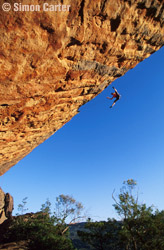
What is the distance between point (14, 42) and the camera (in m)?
5.47

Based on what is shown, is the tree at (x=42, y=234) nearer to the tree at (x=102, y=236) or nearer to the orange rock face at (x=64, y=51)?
the tree at (x=102, y=236)

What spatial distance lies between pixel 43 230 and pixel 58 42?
24.6 m

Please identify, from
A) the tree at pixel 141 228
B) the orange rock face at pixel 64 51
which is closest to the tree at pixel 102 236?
the tree at pixel 141 228

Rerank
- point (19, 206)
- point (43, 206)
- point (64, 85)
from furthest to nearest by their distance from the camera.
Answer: point (19, 206) < point (43, 206) < point (64, 85)

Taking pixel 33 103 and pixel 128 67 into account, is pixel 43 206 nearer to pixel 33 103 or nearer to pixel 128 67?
pixel 33 103

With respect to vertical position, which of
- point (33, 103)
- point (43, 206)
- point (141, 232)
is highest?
point (33, 103)

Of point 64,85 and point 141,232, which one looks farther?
point 141,232

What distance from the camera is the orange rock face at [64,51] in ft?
18.2

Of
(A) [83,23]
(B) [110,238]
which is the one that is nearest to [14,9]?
(A) [83,23]

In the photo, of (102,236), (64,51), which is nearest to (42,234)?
(102,236)

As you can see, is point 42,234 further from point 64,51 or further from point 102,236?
point 64,51

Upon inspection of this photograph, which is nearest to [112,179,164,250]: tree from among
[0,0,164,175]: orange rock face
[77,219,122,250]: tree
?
[77,219,122,250]: tree

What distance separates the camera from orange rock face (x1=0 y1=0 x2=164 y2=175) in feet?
18.2

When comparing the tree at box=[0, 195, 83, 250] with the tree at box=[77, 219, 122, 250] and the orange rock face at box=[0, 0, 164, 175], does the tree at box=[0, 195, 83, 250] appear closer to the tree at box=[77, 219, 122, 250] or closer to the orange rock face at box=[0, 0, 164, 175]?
the tree at box=[77, 219, 122, 250]
